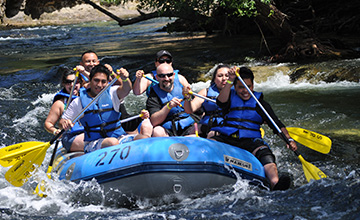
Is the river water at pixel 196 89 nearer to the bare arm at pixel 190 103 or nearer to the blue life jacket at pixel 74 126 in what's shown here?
the blue life jacket at pixel 74 126

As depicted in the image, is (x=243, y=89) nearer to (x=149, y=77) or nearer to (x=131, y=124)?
(x=149, y=77)

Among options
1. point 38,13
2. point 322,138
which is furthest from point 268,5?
point 38,13

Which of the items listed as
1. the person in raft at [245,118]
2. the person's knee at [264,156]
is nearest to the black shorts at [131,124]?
the person in raft at [245,118]

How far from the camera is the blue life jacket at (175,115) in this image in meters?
5.07

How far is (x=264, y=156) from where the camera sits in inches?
171

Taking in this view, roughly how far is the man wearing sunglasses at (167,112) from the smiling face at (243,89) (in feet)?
2.53

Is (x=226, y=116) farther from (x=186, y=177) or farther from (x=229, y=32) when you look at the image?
(x=229, y=32)

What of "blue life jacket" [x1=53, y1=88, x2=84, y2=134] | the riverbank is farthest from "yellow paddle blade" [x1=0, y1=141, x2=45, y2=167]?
the riverbank

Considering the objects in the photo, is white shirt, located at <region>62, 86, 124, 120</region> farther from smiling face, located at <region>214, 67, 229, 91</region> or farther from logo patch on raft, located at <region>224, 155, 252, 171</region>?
logo patch on raft, located at <region>224, 155, 252, 171</region>

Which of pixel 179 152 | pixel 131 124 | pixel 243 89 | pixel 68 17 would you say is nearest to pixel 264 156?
pixel 243 89

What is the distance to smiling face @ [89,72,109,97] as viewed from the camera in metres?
4.51

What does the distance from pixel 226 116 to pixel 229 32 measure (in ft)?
36.4

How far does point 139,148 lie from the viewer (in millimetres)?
3994

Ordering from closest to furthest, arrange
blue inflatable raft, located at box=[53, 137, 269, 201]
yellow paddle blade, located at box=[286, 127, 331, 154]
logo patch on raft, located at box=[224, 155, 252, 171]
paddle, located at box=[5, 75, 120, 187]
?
1. blue inflatable raft, located at box=[53, 137, 269, 201]
2. logo patch on raft, located at box=[224, 155, 252, 171]
3. yellow paddle blade, located at box=[286, 127, 331, 154]
4. paddle, located at box=[5, 75, 120, 187]
